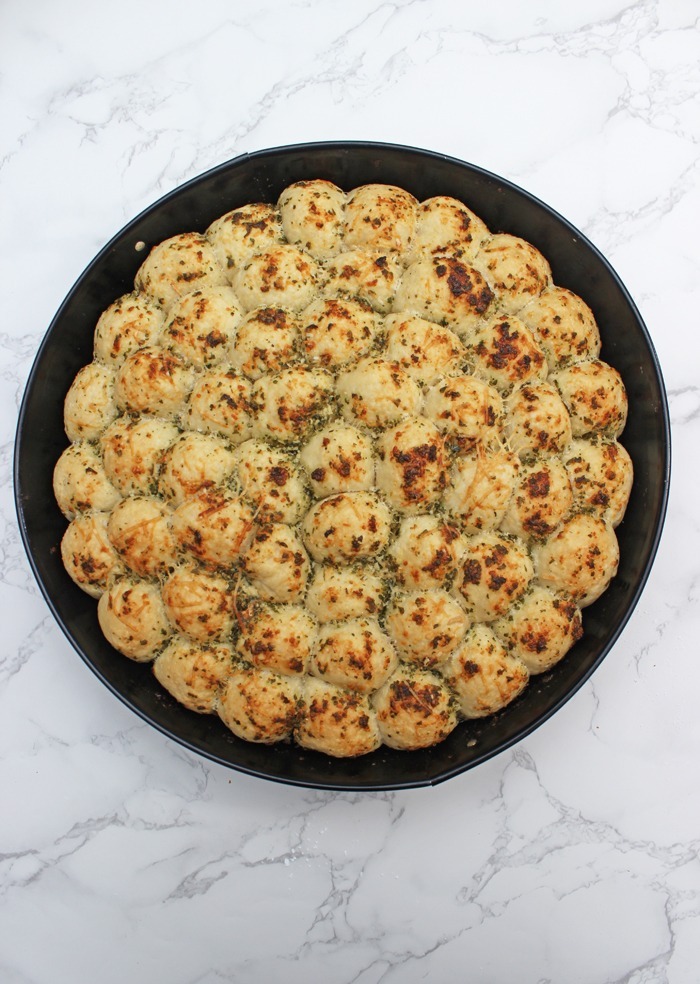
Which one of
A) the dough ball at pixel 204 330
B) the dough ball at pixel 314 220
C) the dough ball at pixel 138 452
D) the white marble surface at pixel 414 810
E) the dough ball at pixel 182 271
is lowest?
the white marble surface at pixel 414 810

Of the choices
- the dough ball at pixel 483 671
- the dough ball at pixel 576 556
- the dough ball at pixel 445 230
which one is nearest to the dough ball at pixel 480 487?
the dough ball at pixel 576 556

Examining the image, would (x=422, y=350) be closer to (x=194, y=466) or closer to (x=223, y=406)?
(x=223, y=406)

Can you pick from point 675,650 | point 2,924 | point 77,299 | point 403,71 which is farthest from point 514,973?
point 403,71

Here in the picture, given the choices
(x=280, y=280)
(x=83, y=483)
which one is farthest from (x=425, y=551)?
(x=83, y=483)

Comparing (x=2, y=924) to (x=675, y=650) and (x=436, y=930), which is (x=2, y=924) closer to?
(x=436, y=930)

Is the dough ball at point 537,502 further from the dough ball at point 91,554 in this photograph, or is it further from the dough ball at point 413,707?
the dough ball at point 91,554

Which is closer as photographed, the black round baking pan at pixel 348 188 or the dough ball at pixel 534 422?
the dough ball at pixel 534 422

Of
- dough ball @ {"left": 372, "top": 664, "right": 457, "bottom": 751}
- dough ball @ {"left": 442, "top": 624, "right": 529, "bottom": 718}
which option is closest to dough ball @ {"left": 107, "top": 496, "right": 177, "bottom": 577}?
dough ball @ {"left": 372, "top": 664, "right": 457, "bottom": 751}

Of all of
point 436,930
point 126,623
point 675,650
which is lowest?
point 436,930
